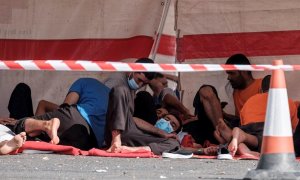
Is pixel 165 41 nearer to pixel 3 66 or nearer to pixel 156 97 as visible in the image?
pixel 156 97

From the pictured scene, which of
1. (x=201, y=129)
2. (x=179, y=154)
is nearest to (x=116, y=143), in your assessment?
(x=179, y=154)

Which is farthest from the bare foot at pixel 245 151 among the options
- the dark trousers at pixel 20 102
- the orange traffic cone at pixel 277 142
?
the dark trousers at pixel 20 102

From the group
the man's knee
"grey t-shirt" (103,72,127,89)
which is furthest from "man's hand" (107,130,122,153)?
the man's knee

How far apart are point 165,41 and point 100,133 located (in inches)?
103

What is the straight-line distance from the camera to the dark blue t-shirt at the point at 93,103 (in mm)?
8328

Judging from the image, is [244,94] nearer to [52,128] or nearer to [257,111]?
[257,111]

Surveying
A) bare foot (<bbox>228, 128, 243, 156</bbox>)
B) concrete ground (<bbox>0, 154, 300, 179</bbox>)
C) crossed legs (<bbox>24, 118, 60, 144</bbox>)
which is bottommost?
concrete ground (<bbox>0, 154, 300, 179</bbox>)

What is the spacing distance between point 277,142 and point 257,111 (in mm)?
2874

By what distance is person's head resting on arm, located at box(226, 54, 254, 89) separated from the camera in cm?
942

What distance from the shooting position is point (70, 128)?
26.8 feet

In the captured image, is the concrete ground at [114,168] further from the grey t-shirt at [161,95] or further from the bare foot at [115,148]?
the grey t-shirt at [161,95]

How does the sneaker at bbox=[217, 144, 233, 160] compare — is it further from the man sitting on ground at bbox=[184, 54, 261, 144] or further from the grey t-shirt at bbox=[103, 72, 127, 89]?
the grey t-shirt at bbox=[103, 72, 127, 89]

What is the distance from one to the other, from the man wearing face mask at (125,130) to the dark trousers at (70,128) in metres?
0.31

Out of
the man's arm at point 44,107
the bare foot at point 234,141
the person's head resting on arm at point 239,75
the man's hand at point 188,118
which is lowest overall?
the bare foot at point 234,141
